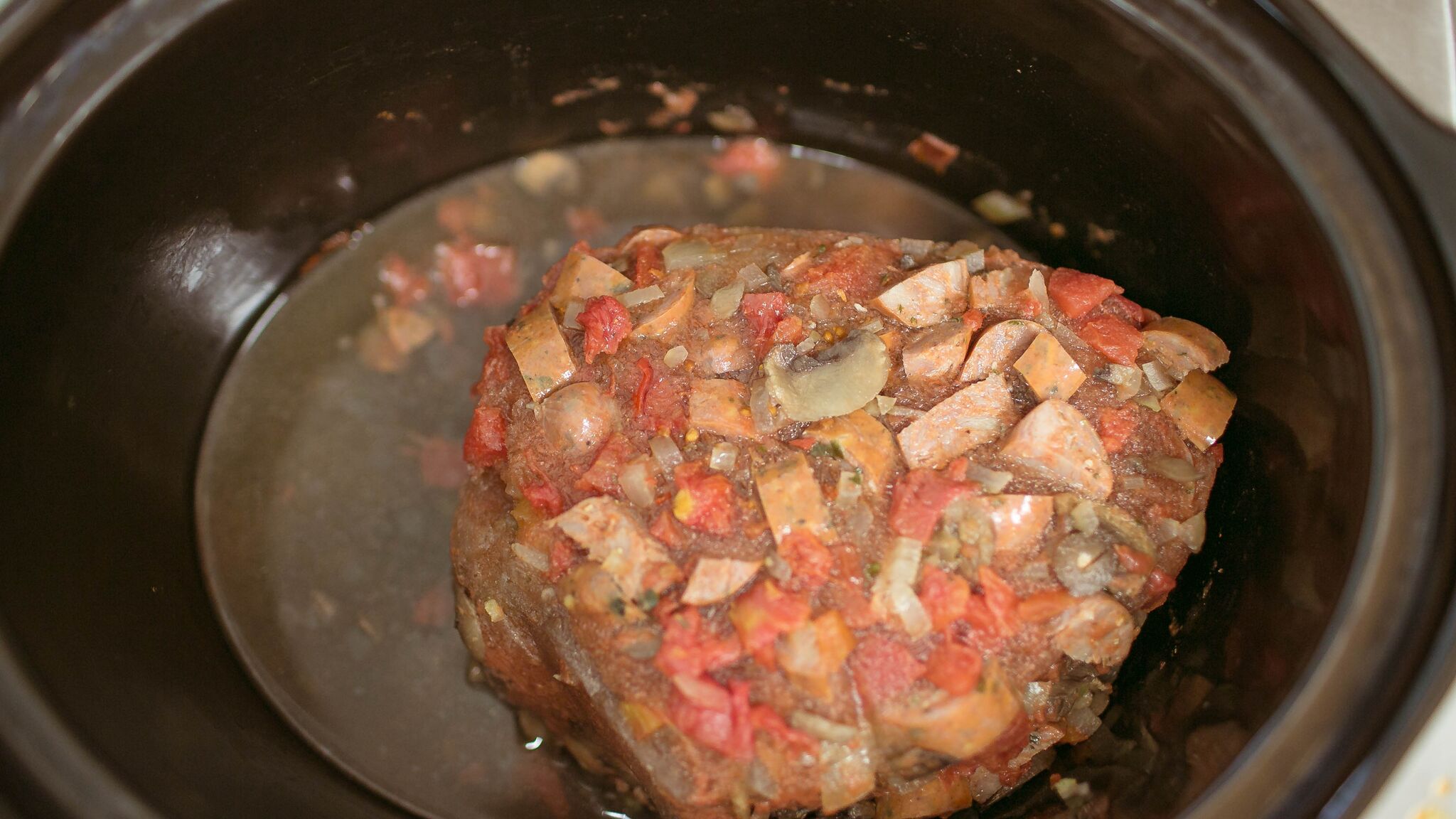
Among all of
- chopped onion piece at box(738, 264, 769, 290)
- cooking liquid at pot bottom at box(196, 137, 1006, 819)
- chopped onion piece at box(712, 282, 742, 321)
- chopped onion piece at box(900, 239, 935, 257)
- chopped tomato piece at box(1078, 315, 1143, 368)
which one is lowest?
cooking liquid at pot bottom at box(196, 137, 1006, 819)

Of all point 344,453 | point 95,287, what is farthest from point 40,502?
point 344,453

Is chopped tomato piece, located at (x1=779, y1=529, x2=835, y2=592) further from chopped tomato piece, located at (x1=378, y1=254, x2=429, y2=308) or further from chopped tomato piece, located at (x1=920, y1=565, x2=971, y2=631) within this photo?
chopped tomato piece, located at (x1=378, y1=254, x2=429, y2=308)

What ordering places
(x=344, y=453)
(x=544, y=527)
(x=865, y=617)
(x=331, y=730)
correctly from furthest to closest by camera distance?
1. (x=344, y=453)
2. (x=331, y=730)
3. (x=544, y=527)
4. (x=865, y=617)

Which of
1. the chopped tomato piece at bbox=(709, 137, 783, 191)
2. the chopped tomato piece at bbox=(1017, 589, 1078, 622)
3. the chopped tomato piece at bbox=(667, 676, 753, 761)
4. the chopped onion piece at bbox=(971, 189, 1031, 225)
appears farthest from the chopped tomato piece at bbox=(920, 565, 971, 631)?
the chopped tomato piece at bbox=(709, 137, 783, 191)

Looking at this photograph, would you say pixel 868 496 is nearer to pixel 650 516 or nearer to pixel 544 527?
pixel 650 516

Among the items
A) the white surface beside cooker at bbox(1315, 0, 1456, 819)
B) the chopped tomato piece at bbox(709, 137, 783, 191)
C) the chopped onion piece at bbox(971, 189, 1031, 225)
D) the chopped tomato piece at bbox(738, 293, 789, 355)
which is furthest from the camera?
the chopped tomato piece at bbox(709, 137, 783, 191)

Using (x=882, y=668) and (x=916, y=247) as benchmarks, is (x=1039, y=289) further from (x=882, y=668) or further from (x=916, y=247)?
(x=882, y=668)

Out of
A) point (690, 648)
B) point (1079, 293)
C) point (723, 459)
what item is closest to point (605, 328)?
point (723, 459)
